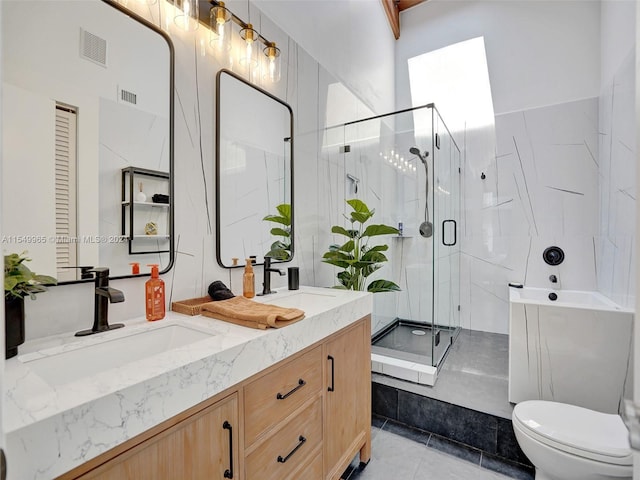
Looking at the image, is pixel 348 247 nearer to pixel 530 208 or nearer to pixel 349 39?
pixel 349 39

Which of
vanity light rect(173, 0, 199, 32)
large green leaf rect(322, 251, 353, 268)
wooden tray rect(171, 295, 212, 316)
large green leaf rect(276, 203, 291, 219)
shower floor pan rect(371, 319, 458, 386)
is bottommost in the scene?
shower floor pan rect(371, 319, 458, 386)

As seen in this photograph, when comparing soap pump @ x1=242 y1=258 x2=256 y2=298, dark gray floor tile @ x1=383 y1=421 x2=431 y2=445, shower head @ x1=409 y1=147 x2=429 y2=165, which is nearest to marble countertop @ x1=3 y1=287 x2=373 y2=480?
soap pump @ x1=242 y1=258 x2=256 y2=298

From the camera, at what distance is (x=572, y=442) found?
136 centimetres

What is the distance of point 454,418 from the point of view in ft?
6.35

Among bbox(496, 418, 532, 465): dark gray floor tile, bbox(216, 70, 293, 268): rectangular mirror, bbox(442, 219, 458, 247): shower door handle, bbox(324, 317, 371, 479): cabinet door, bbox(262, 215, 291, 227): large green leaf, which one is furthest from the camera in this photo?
bbox(442, 219, 458, 247): shower door handle

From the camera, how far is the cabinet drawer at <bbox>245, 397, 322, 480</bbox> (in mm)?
1037

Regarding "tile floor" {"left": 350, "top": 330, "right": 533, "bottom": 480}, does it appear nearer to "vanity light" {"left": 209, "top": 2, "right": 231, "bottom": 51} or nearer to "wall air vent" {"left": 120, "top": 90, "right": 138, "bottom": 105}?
"wall air vent" {"left": 120, "top": 90, "right": 138, "bottom": 105}

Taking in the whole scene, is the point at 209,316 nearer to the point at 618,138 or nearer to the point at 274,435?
the point at 274,435

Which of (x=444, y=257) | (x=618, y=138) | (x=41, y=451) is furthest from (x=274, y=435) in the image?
(x=618, y=138)

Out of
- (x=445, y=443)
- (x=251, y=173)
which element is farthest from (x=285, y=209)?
(x=445, y=443)

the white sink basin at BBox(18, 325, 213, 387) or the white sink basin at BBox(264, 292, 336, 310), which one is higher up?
the white sink basin at BBox(264, 292, 336, 310)

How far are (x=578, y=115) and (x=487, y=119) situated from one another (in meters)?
0.80

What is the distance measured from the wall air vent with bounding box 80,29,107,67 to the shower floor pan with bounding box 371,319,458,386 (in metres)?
2.33

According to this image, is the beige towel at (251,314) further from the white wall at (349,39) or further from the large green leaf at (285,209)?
Answer: the white wall at (349,39)
